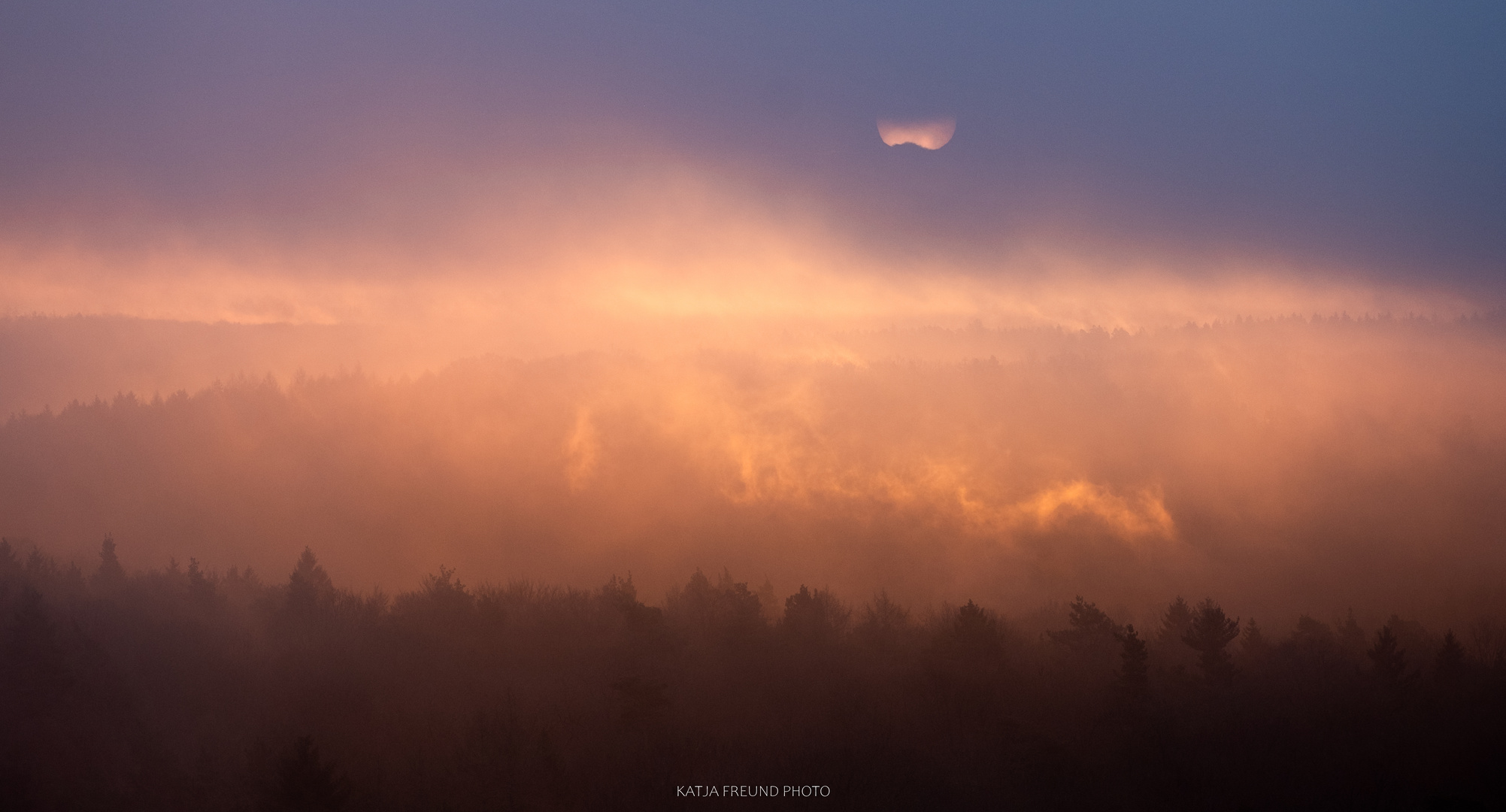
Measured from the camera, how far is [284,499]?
177 meters

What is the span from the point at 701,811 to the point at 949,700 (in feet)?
69.8

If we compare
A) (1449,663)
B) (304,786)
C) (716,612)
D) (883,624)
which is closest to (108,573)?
(716,612)

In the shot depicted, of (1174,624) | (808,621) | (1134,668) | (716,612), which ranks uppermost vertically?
(716,612)

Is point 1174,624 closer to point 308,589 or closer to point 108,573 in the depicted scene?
point 308,589

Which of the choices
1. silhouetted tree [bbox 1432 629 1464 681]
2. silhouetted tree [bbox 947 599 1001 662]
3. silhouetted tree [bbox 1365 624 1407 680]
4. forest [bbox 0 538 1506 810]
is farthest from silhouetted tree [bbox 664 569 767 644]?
silhouetted tree [bbox 1432 629 1464 681]

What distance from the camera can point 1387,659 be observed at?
5753cm

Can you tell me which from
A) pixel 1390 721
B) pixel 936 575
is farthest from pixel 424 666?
pixel 936 575

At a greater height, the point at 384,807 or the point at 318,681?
the point at 318,681

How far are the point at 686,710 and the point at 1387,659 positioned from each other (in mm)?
44461

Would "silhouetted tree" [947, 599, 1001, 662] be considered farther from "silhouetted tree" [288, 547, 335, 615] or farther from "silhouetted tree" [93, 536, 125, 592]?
"silhouetted tree" [93, 536, 125, 592]

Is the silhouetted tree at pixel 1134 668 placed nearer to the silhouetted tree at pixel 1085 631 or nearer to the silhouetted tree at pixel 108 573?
the silhouetted tree at pixel 1085 631

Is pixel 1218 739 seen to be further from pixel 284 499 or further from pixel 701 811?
pixel 284 499

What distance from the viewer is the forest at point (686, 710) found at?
40.2m

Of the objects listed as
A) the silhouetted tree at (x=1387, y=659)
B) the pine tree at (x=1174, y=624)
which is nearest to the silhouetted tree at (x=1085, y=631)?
the pine tree at (x=1174, y=624)
